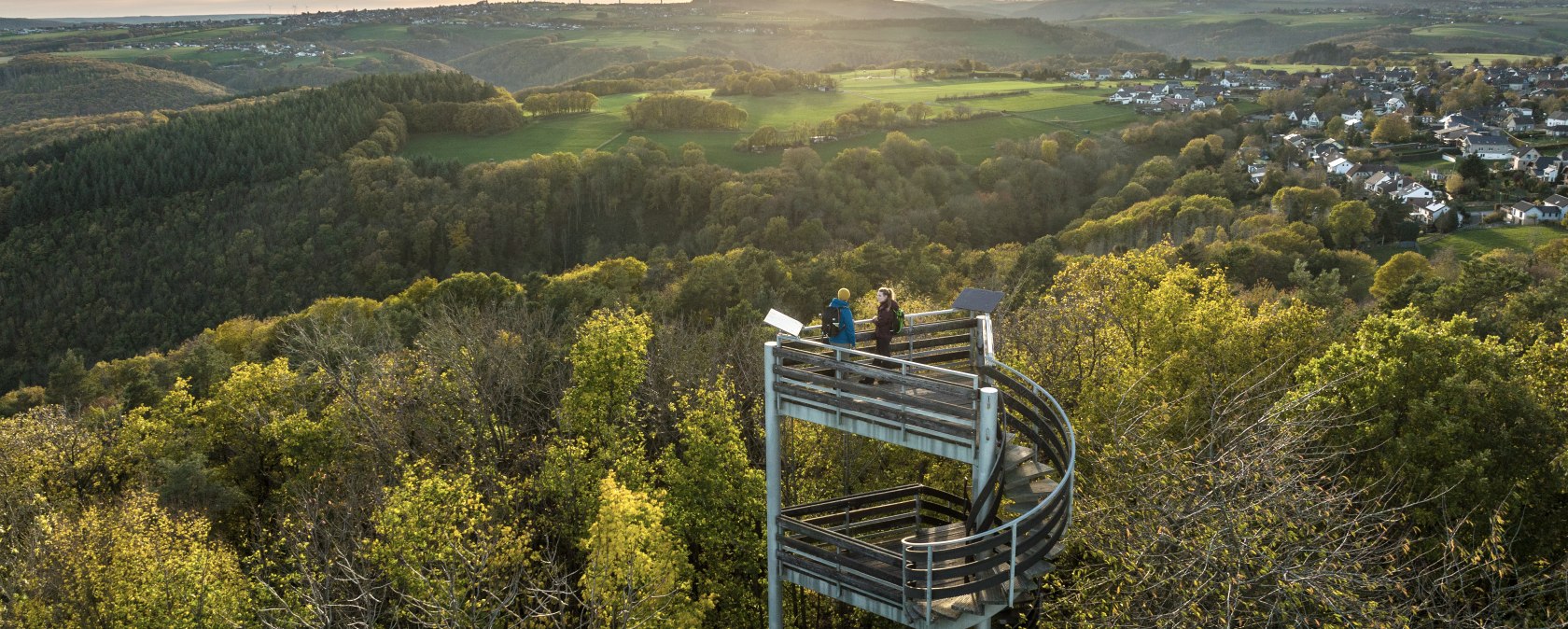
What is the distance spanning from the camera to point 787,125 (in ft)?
408

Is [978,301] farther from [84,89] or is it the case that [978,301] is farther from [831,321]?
[84,89]

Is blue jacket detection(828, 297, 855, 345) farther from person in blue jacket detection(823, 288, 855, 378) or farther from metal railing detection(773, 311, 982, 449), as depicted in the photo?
metal railing detection(773, 311, 982, 449)

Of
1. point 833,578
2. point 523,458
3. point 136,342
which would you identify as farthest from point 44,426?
point 136,342

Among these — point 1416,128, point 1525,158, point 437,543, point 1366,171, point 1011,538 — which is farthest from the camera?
point 1416,128

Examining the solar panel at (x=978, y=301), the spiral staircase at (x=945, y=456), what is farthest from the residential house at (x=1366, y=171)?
the spiral staircase at (x=945, y=456)

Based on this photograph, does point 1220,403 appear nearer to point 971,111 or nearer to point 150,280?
point 150,280

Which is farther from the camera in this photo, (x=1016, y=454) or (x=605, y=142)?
(x=605, y=142)

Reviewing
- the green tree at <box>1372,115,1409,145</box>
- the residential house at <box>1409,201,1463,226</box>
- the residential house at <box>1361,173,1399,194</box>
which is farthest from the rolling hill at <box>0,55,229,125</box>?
the green tree at <box>1372,115,1409,145</box>

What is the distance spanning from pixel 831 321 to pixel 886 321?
1.14 metres

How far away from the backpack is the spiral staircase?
60 centimetres

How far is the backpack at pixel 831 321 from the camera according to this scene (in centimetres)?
1452

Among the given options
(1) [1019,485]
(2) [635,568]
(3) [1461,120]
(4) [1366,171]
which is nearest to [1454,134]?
(3) [1461,120]

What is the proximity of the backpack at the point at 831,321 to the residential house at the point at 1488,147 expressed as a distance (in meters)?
105

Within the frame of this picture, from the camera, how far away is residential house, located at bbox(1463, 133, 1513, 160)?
3718 inches
